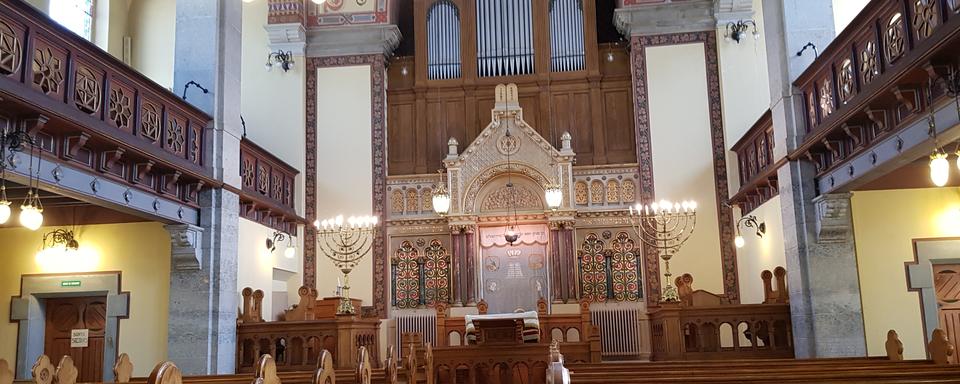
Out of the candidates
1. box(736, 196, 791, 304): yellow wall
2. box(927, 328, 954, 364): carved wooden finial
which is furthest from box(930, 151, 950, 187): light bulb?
box(736, 196, 791, 304): yellow wall

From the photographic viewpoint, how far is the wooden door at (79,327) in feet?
36.3

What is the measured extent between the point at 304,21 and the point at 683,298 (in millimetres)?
8985

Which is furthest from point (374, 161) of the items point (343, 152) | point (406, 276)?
point (406, 276)

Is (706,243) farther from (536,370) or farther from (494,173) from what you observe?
(536,370)

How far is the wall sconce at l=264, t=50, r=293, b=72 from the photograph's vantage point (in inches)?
611

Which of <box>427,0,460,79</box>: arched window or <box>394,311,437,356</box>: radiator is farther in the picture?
<box>427,0,460,79</box>: arched window

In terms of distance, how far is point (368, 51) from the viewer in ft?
52.0

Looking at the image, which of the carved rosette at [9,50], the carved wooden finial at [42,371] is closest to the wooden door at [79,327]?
the carved rosette at [9,50]

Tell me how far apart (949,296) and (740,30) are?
6208 millimetres

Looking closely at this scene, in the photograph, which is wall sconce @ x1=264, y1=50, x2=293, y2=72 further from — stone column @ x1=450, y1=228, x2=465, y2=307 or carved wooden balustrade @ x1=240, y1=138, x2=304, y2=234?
stone column @ x1=450, y1=228, x2=465, y2=307

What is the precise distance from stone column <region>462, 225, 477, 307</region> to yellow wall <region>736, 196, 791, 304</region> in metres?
4.74

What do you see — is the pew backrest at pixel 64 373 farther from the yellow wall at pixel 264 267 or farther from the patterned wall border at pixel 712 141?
the patterned wall border at pixel 712 141

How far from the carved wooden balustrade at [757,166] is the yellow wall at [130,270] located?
27.1ft

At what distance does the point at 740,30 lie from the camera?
48.0ft
